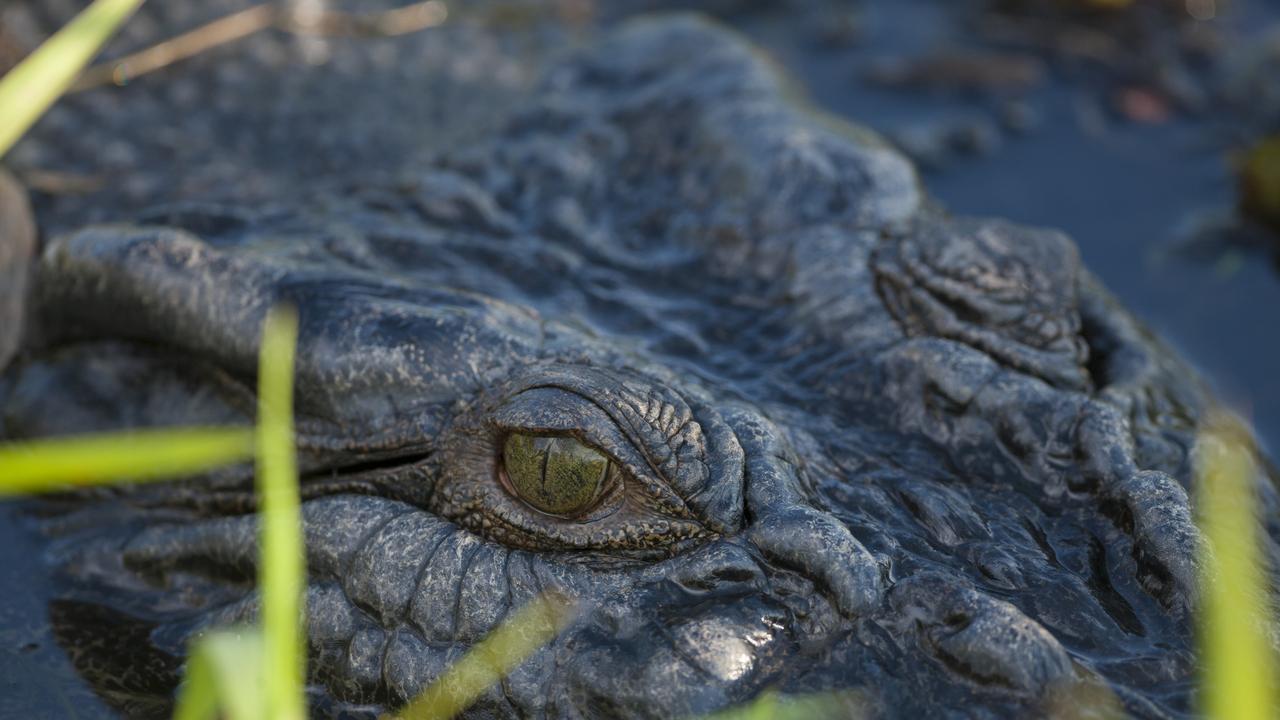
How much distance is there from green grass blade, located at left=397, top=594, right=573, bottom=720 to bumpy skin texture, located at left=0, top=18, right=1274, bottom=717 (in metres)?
0.02

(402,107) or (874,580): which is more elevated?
(402,107)

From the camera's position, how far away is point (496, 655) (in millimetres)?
2170

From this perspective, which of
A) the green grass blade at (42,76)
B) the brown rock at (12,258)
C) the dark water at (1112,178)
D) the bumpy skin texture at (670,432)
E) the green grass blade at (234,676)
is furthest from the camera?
the dark water at (1112,178)

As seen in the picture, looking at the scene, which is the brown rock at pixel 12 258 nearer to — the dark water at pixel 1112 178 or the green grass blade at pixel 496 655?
the green grass blade at pixel 496 655

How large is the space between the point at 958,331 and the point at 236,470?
1458 millimetres

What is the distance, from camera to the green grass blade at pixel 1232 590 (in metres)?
1.48

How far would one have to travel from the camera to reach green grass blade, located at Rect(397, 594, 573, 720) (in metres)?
2.16

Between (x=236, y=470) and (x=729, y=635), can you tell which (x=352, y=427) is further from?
(x=729, y=635)

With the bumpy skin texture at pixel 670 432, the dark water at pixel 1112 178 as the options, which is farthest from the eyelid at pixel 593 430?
the dark water at pixel 1112 178

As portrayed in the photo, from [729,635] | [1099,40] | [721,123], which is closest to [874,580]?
[729,635]

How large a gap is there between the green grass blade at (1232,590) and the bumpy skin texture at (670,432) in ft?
0.13

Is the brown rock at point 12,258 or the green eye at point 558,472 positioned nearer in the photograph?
the green eye at point 558,472

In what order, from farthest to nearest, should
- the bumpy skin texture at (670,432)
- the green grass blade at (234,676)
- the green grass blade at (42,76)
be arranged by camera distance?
the bumpy skin texture at (670,432), the green grass blade at (42,76), the green grass blade at (234,676)

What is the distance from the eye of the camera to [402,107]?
3918 millimetres
